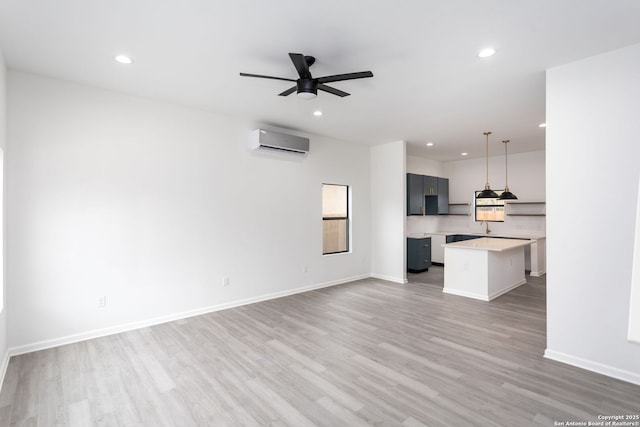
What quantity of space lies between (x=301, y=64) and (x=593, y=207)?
107 inches

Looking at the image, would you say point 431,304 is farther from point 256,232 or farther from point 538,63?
point 538,63

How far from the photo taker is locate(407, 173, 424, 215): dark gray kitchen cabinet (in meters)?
7.05

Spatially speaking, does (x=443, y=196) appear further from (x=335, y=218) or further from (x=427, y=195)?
(x=335, y=218)

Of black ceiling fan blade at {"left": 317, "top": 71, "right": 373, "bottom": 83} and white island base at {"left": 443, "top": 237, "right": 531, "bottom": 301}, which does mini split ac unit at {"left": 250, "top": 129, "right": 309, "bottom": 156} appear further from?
white island base at {"left": 443, "top": 237, "right": 531, "bottom": 301}

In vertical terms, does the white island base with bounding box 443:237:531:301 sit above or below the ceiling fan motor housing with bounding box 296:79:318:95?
below

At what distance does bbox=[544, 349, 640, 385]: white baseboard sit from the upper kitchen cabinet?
14.5 ft

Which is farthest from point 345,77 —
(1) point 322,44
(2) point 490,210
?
(2) point 490,210

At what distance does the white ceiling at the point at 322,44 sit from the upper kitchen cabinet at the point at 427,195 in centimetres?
315

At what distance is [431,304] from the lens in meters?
4.63

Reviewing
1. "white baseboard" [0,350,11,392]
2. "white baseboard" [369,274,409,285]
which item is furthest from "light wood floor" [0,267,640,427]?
"white baseboard" [369,274,409,285]

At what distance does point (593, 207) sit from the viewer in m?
2.69

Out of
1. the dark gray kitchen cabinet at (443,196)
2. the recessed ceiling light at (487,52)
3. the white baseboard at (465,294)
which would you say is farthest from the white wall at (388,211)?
the recessed ceiling light at (487,52)

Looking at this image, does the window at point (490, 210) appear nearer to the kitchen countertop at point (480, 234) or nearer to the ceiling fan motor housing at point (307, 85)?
the kitchen countertop at point (480, 234)

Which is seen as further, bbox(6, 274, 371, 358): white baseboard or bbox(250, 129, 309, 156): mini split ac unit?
bbox(250, 129, 309, 156): mini split ac unit
